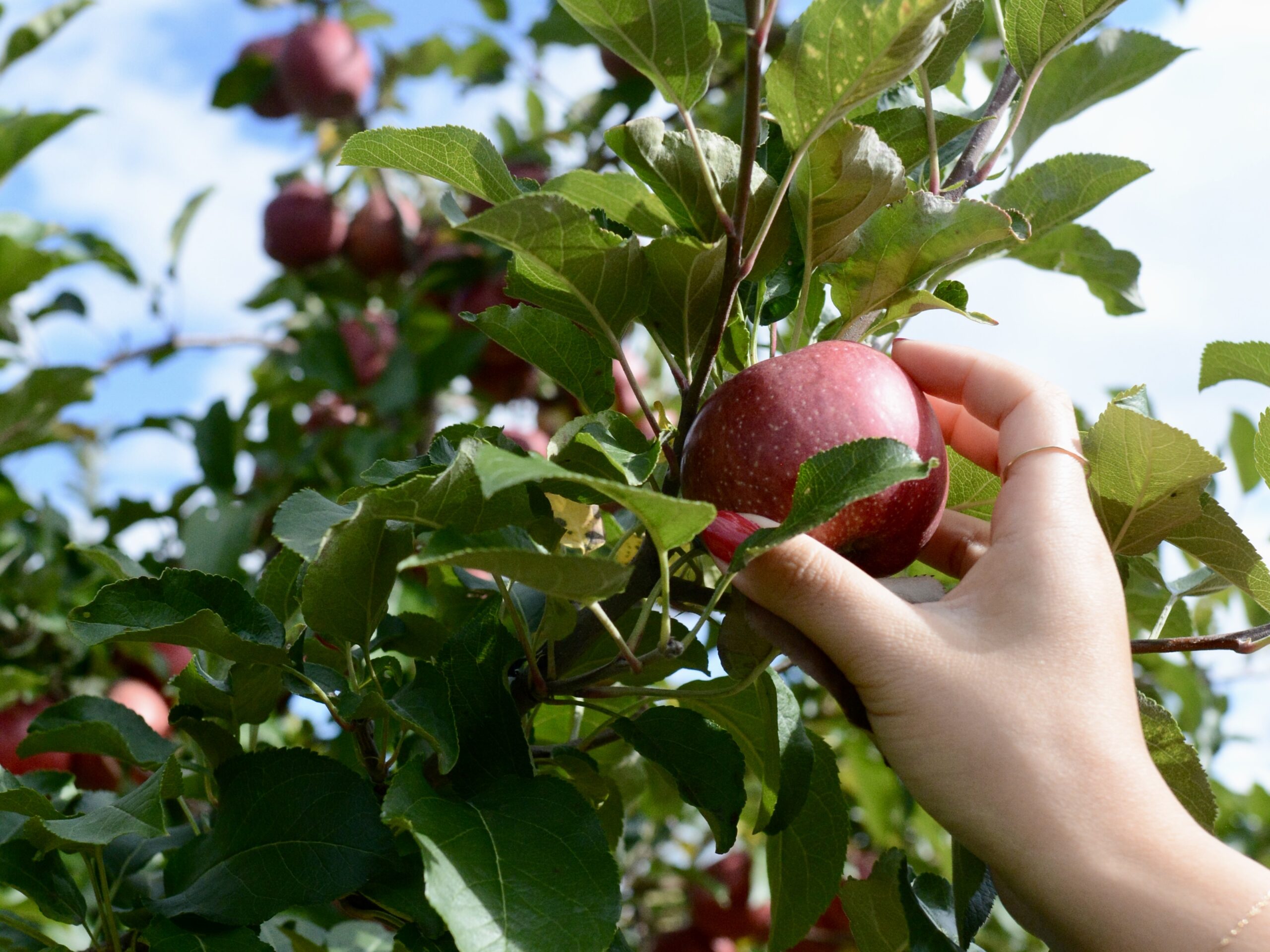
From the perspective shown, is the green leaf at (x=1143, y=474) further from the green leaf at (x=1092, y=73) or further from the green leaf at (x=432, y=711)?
the green leaf at (x=432, y=711)

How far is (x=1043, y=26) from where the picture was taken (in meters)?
0.77

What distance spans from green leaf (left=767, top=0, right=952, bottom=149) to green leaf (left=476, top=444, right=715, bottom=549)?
253 mm

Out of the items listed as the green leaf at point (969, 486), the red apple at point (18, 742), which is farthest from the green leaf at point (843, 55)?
the red apple at point (18, 742)

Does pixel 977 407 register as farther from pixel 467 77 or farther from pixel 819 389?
pixel 467 77

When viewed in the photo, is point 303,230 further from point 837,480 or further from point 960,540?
point 837,480

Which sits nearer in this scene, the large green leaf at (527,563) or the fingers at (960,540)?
the large green leaf at (527,563)

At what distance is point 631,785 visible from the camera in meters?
1.29

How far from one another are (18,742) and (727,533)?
4.35 feet

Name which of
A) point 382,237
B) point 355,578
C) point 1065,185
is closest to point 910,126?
point 1065,185

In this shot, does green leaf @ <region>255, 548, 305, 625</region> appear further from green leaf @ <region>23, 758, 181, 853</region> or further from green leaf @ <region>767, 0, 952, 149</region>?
green leaf @ <region>767, 0, 952, 149</region>

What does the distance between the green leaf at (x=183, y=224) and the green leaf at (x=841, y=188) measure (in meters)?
1.55

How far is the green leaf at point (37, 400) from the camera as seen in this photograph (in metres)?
1.69

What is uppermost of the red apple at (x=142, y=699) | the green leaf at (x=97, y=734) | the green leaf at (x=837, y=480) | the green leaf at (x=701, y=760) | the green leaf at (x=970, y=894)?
the green leaf at (x=837, y=480)

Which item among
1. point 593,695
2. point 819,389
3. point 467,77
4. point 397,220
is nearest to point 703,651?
point 593,695
